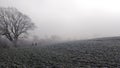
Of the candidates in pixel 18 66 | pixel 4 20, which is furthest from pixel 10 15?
pixel 18 66

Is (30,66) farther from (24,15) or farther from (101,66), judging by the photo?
(24,15)

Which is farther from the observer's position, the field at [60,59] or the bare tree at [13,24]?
the bare tree at [13,24]

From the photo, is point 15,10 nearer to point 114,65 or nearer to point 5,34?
point 5,34

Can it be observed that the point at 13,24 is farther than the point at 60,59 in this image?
Yes

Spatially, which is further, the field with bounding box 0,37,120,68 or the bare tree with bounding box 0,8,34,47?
the bare tree with bounding box 0,8,34,47

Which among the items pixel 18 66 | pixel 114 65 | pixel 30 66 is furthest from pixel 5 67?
pixel 114 65

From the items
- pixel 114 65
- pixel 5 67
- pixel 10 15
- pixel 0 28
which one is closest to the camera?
pixel 5 67

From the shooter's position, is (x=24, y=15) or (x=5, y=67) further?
(x=24, y=15)

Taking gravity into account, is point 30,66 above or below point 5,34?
below

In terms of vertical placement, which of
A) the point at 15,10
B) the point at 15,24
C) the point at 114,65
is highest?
the point at 15,10

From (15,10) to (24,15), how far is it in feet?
11.1

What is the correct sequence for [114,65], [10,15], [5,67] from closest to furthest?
[5,67]
[114,65]
[10,15]

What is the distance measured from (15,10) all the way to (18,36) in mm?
9233

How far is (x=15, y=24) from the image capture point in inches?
2094
